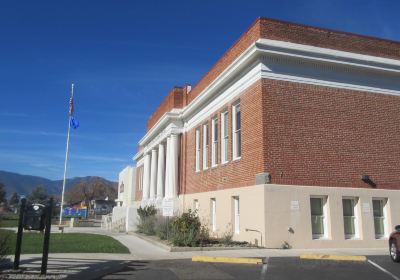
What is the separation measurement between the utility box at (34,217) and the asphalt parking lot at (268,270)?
79.5 inches

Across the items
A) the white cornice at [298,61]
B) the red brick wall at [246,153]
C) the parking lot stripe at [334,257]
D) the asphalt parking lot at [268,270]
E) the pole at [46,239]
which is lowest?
the asphalt parking lot at [268,270]

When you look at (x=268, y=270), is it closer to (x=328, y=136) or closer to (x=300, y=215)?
(x=300, y=215)

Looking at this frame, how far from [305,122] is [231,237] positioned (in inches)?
224

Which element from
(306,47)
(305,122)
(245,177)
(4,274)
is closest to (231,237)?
(245,177)

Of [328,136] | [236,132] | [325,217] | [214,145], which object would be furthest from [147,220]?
[328,136]

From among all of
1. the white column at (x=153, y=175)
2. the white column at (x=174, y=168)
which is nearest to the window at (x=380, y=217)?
the white column at (x=174, y=168)

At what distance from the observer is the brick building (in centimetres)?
1681

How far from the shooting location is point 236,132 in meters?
20.2

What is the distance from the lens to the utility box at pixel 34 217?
33.8 ft

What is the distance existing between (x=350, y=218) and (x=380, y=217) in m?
1.53

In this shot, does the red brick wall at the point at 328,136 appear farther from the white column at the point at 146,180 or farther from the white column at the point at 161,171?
the white column at the point at 146,180

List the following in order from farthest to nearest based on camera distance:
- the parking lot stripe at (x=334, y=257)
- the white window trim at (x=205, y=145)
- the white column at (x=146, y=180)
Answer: the white column at (x=146, y=180) → the white window trim at (x=205, y=145) → the parking lot stripe at (x=334, y=257)

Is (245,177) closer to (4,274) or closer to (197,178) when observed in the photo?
(197,178)

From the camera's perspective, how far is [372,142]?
1870 cm
